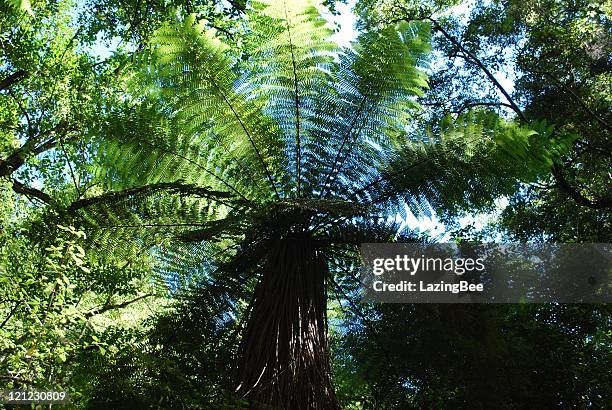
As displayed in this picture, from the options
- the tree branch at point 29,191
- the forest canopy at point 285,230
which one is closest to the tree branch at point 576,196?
the forest canopy at point 285,230

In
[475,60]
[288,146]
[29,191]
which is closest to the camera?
[288,146]

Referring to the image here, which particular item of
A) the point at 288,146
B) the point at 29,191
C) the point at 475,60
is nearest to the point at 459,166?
the point at 288,146

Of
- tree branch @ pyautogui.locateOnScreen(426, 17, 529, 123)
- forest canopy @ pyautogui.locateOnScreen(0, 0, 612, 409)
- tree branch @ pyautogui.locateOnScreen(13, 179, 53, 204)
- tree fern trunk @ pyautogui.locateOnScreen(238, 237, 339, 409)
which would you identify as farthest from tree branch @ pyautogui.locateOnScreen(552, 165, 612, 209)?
tree branch @ pyautogui.locateOnScreen(13, 179, 53, 204)

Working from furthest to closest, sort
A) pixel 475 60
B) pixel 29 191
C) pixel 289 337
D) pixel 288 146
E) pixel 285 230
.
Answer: pixel 475 60 → pixel 29 191 → pixel 288 146 → pixel 285 230 → pixel 289 337

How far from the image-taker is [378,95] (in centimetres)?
313

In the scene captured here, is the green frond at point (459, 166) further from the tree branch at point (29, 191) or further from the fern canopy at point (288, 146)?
the tree branch at point (29, 191)

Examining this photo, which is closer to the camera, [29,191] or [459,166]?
[459,166]

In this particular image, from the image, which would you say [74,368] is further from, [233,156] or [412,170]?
[412,170]
